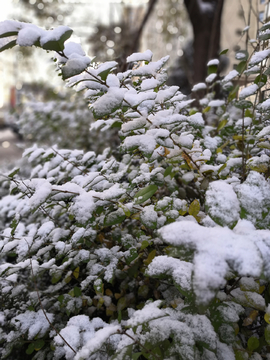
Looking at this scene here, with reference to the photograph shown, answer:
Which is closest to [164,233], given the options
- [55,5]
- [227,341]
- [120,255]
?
[227,341]

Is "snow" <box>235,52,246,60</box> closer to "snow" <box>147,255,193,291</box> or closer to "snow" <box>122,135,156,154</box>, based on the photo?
"snow" <box>122,135,156,154</box>

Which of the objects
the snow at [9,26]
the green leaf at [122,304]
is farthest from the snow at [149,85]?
the green leaf at [122,304]

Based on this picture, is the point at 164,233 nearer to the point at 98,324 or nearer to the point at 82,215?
the point at 82,215

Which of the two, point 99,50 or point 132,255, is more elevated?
point 99,50

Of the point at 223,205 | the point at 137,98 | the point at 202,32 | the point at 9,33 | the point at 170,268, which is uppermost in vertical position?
the point at 202,32

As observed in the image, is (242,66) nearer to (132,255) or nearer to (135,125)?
(135,125)

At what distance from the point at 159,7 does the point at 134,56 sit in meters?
9.68

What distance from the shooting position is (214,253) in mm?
470

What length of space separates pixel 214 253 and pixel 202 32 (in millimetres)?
4040

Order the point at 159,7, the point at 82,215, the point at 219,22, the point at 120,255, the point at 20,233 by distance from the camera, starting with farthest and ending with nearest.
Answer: the point at 159,7, the point at 219,22, the point at 20,233, the point at 120,255, the point at 82,215

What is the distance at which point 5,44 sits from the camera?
647mm

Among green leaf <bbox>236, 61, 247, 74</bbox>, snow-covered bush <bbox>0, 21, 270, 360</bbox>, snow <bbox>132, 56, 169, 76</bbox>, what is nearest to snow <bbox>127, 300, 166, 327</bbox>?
snow-covered bush <bbox>0, 21, 270, 360</bbox>

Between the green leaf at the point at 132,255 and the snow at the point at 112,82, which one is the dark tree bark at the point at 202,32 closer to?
the snow at the point at 112,82

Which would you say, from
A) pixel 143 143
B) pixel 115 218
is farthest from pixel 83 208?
pixel 143 143
